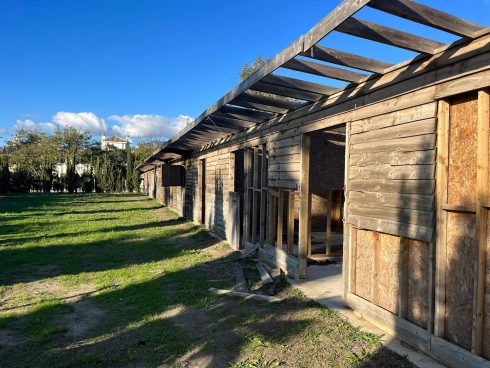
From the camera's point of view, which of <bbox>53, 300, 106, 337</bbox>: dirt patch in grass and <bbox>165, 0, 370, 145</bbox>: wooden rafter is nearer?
<bbox>165, 0, 370, 145</bbox>: wooden rafter

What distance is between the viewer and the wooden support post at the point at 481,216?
3418 millimetres

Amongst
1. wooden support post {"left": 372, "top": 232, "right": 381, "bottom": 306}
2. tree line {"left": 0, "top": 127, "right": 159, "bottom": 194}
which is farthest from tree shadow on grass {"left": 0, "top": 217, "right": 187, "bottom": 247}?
tree line {"left": 0, "top": 127, "right": 159, "bottom": 194}

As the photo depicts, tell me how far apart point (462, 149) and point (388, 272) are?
180cm

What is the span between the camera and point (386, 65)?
466 centimetres

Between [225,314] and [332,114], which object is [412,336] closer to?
[225,314]

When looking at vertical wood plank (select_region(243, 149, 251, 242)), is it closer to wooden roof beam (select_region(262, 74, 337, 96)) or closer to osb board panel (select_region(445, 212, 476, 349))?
wooden roof beam (select_region(262, 74, 337, 96))

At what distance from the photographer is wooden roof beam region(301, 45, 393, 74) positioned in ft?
13.3

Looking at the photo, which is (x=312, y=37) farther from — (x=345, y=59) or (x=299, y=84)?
(x=299, y=84)

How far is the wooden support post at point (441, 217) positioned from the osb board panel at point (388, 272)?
2.22 ft

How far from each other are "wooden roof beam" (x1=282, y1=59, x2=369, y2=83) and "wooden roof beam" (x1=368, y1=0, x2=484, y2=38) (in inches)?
57.7

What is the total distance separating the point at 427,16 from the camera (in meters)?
3.23

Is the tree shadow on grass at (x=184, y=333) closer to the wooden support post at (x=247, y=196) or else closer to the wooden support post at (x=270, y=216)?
the wooden support post at (x=270, y=216)

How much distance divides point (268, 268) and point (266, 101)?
3.60 metres

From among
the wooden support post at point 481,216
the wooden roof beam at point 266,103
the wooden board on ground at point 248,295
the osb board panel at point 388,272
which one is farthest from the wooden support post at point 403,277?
the wooden roof beam at point 266,103
